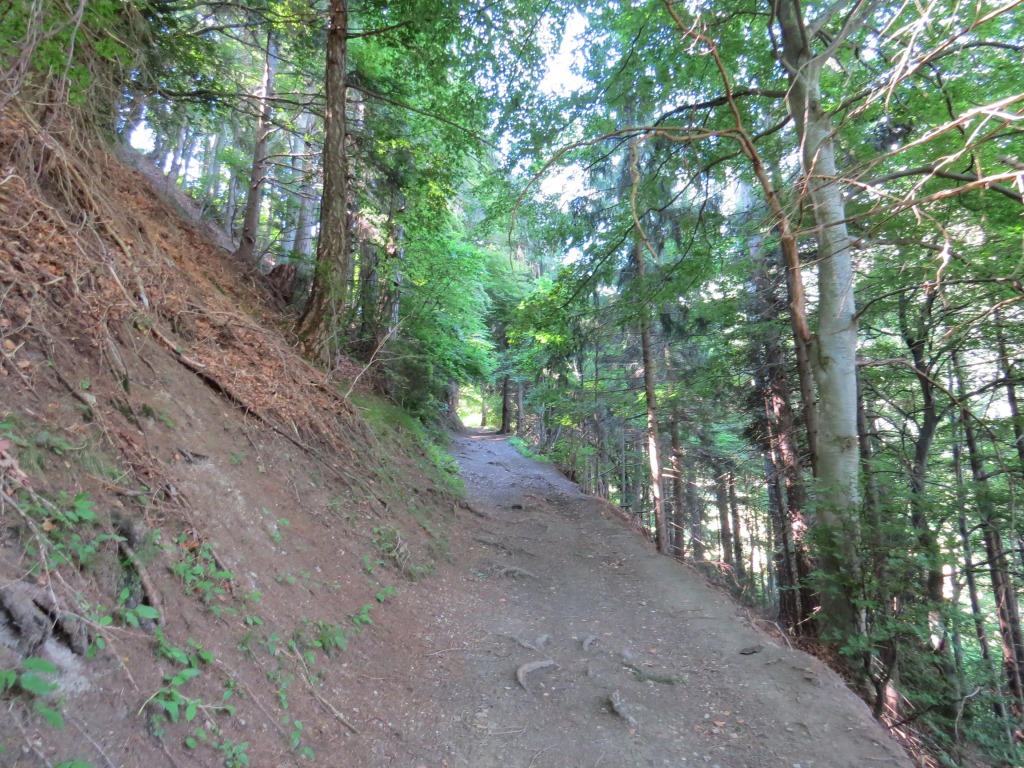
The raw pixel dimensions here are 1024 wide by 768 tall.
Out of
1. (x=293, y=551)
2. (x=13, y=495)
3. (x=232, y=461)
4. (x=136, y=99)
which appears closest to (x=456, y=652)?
(x=293, y=551)

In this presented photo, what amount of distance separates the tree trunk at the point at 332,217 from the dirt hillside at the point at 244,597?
1068mm

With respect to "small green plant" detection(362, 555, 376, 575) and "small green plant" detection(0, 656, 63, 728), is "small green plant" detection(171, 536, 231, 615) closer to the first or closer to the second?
"small green plant" detection(0, 656, 63, 728)

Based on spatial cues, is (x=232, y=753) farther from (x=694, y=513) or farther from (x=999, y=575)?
(x=694, y=513)

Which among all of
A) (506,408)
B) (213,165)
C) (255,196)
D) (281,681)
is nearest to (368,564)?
(281,681)

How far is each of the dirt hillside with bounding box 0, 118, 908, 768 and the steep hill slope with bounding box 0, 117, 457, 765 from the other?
0.06 ft

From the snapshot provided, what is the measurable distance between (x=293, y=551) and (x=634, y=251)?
7948 mm

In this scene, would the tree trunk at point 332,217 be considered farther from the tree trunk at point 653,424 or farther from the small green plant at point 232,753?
the small green plant at point 232,753

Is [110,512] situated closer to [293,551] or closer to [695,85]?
[293,551]

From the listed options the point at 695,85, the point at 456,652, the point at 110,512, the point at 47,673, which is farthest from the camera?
the point at 695,85

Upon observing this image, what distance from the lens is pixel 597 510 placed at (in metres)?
12.7

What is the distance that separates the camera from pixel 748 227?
8.16m

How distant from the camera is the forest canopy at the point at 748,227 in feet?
15.1

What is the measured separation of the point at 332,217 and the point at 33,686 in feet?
24.5

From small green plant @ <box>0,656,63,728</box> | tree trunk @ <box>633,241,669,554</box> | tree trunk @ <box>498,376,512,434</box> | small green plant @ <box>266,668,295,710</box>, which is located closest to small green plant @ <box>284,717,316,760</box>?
small green plant @ <box>266,668,295,710</box>
